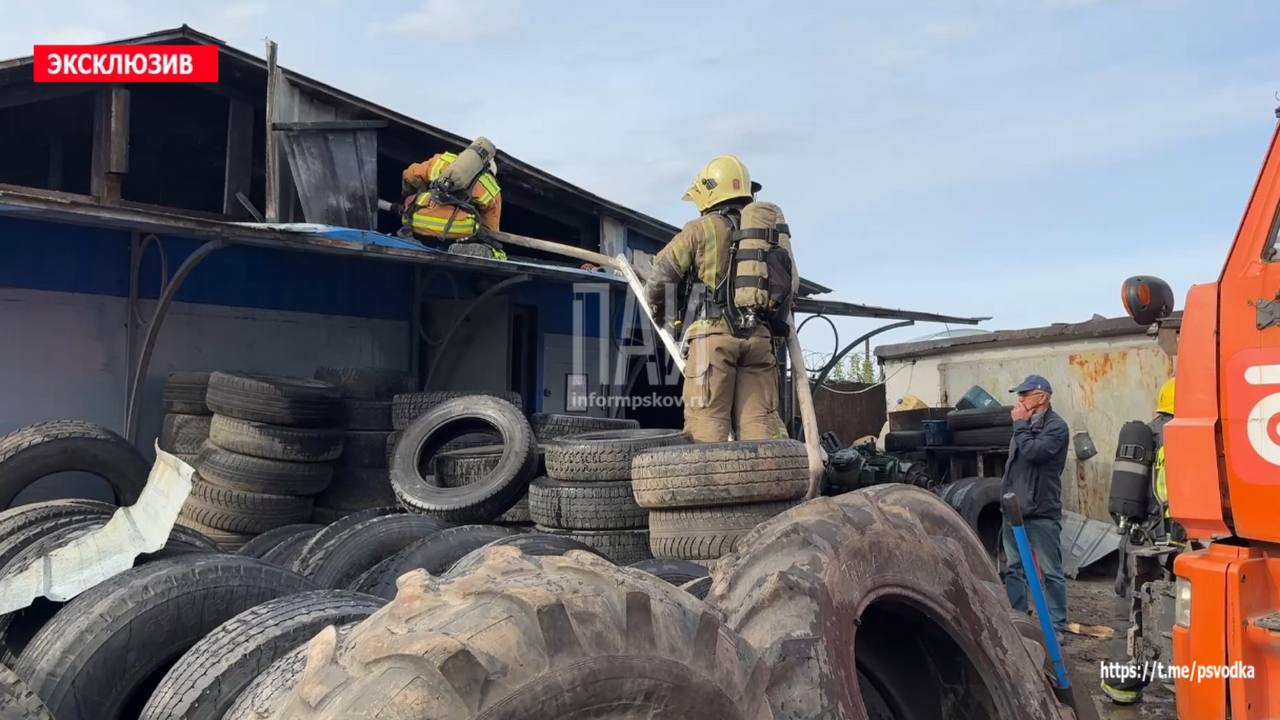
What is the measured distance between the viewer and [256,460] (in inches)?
275

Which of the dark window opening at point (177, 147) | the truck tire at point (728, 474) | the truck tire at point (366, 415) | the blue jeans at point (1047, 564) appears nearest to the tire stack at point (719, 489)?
the truck tire at point (728, 474)

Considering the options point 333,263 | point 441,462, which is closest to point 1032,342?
point 441,462

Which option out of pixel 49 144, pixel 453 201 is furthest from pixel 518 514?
pixel 49 144

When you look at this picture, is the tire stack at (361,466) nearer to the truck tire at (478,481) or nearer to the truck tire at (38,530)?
the truck tire at (478,481)

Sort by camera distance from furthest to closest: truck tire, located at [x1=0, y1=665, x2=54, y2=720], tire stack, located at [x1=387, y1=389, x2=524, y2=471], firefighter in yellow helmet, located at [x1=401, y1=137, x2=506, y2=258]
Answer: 1. firefighter in yellow helmet, located at [x1=401, y1=137, x2=506, y2=258]
2. tire stack, located at [x1=387, y1=389, x2=524, y2=471]
3. truck tire, located at [x1=0, y1=665, x2=54, y2=720]

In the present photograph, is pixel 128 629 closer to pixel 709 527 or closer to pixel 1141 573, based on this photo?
pixel 709 527

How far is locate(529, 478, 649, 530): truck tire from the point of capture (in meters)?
5.66

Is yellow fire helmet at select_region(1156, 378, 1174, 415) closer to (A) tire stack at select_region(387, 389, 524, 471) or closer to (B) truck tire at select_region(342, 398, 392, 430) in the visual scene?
(A) tire stack at select_region(387, 389, 524, 471)

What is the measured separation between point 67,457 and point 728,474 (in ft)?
14.7

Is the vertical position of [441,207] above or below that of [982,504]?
above

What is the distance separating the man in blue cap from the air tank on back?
3.64 feet

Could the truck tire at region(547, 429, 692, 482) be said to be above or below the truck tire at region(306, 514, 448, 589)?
above

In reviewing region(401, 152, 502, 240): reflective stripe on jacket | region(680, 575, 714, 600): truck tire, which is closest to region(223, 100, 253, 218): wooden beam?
region(401, 152, 502, 240): reflective stripe on jacket

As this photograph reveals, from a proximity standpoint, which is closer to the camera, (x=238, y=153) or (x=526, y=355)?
(x=238, y=153)
